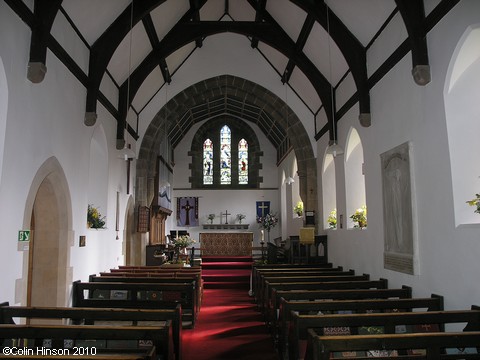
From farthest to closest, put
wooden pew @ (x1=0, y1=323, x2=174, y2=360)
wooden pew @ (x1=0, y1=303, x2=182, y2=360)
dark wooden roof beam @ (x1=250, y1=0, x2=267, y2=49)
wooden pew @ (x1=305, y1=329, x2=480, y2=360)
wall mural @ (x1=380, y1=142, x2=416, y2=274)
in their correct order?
dark wooden roof beam @ (x1=250, y1=0, x2=267, y2=49) → wall mural @ (x1=380, y1=142, x2=416, y2=274) → wooden pew @ (x1=0, y1=303, x2=182, y2=360) → wooden pew @ (x1=0, y1=323, x2=174, y2=360) → wooden pew @ (x1=305, y1=329, x2=480, y2=360)

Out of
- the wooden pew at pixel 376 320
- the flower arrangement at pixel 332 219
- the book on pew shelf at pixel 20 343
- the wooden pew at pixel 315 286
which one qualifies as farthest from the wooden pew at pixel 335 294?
the flower arrangement at pixel 332 219

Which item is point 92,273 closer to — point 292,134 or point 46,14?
point 46,14

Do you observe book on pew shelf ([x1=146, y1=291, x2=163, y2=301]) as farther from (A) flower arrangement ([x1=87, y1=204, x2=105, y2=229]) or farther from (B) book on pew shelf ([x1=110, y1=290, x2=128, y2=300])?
(A) flower arrangement ([x1=87, y1=204, x2=105, y2=229])

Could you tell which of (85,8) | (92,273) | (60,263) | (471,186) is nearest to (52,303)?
(60,263)

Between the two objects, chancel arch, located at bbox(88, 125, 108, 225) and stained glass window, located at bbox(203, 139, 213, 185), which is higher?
stained glass window, located at bbox(203, 139, 213, 185)

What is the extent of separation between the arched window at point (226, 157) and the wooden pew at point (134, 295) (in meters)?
11.6

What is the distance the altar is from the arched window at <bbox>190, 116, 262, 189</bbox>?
8.89 ft

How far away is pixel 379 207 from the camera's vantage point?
20.7 feet

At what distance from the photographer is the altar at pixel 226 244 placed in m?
16.0

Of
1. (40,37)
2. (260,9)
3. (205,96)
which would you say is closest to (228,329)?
(40,37)

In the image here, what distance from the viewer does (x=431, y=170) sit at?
4738 mm

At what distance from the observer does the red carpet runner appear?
483 cm

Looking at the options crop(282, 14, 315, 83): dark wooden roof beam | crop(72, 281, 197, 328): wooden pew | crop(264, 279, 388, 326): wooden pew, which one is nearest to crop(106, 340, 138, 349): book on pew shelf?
crop(72, 281, 197, 328): wooden pew

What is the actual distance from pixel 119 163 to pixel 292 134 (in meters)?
4.49
